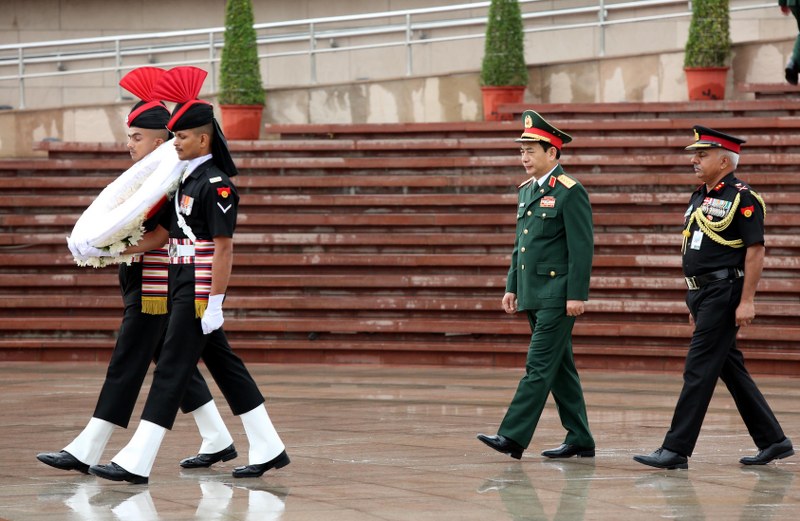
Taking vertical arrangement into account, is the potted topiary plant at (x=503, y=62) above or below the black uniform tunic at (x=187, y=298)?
above

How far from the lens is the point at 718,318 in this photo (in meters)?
7.47

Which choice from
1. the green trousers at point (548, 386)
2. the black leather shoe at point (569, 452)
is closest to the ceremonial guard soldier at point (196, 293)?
the green trousers at point (548, 386)

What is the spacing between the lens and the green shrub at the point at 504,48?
17.2 metres

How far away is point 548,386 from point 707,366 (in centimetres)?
86

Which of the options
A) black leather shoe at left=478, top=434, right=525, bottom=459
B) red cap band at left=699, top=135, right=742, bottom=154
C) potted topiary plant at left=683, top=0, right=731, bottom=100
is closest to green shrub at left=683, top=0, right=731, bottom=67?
potted topiary plant at left=683, top=0, right=731, bottom=100

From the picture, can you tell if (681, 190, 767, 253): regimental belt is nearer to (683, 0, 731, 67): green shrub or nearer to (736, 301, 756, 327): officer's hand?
(736, 301, 756, 327): officer's hand

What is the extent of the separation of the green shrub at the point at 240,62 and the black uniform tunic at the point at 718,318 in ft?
34.8

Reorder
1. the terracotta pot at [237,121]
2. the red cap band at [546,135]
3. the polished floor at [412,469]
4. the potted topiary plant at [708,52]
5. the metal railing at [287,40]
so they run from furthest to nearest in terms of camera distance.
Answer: the metal railing at [287,40] → the terracotta pot at [237,121] → the potted topiary plant at [708,52] → the red cap band at [546,135] → the polished floor at [412,469]

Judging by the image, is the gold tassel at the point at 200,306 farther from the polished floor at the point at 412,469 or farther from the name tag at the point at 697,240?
the name tag at the point at 697,240

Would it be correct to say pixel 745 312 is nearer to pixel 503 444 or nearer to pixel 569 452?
pixel 569 452

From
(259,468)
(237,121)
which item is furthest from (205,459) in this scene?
(237,121)

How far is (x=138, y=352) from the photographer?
24.2 ft

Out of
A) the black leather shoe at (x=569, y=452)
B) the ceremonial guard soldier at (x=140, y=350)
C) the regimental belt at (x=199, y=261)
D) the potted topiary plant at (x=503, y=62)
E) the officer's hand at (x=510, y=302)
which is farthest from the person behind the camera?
the potted topiary plant at (x=503, y=62)

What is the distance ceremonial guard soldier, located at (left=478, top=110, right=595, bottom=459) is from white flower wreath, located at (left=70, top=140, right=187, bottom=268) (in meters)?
2.02
